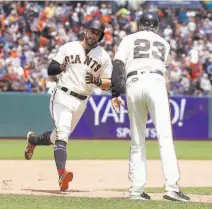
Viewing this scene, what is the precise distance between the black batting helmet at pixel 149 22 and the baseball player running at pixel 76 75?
1.08m

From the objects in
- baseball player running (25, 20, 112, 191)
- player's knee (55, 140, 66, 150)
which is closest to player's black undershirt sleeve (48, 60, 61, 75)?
baseball player running (25, 20, 112, 191)

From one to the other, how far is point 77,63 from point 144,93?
1.65m

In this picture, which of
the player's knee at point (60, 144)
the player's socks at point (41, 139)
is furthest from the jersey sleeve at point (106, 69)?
the player's socks at point (41, 139)

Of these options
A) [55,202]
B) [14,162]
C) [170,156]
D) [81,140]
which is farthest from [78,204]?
[81,140]

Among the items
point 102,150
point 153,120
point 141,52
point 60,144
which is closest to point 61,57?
point 60,144

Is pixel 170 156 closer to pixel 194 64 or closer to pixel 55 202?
pixel 55 202

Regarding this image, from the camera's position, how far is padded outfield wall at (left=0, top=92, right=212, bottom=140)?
1852 cm

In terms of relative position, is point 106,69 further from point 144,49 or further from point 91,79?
point 144,49

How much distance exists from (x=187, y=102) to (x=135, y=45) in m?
11.9

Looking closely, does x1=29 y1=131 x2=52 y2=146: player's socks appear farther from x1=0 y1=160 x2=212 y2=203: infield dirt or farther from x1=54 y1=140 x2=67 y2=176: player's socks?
x1=54 y1=140 x2=67 y2=176: player's socks

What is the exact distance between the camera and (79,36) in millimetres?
22438

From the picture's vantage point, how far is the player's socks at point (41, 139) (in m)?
9.70

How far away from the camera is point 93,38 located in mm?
8977

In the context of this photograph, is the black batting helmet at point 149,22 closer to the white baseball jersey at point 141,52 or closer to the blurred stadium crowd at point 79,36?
the white baseball jersey at point 141,52
